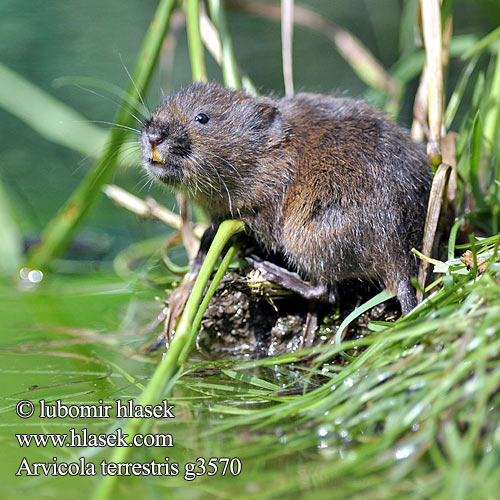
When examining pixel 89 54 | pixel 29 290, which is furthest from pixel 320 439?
pixel 89 54

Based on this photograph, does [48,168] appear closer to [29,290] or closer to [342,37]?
[29,290]

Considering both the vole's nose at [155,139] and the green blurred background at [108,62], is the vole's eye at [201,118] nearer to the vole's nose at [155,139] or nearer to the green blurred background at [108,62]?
the vole's nose at [155,139]

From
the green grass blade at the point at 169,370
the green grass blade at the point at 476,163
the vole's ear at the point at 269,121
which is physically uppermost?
the vole's ear at the point at 269,121

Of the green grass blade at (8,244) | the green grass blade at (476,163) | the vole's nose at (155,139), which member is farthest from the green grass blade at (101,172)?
the green grass blade at (476,163)

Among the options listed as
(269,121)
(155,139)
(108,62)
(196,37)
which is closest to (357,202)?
(269,121)

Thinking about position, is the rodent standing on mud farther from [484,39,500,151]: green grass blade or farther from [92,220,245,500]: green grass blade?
[484,39,500,151]: green grass blade

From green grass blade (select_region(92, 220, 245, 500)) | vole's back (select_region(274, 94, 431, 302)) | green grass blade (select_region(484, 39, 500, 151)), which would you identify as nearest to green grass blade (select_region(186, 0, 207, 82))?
vole's back (select_region(274, 94, 431, 302))

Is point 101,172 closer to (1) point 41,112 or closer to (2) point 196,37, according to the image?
(2) point 196,37
